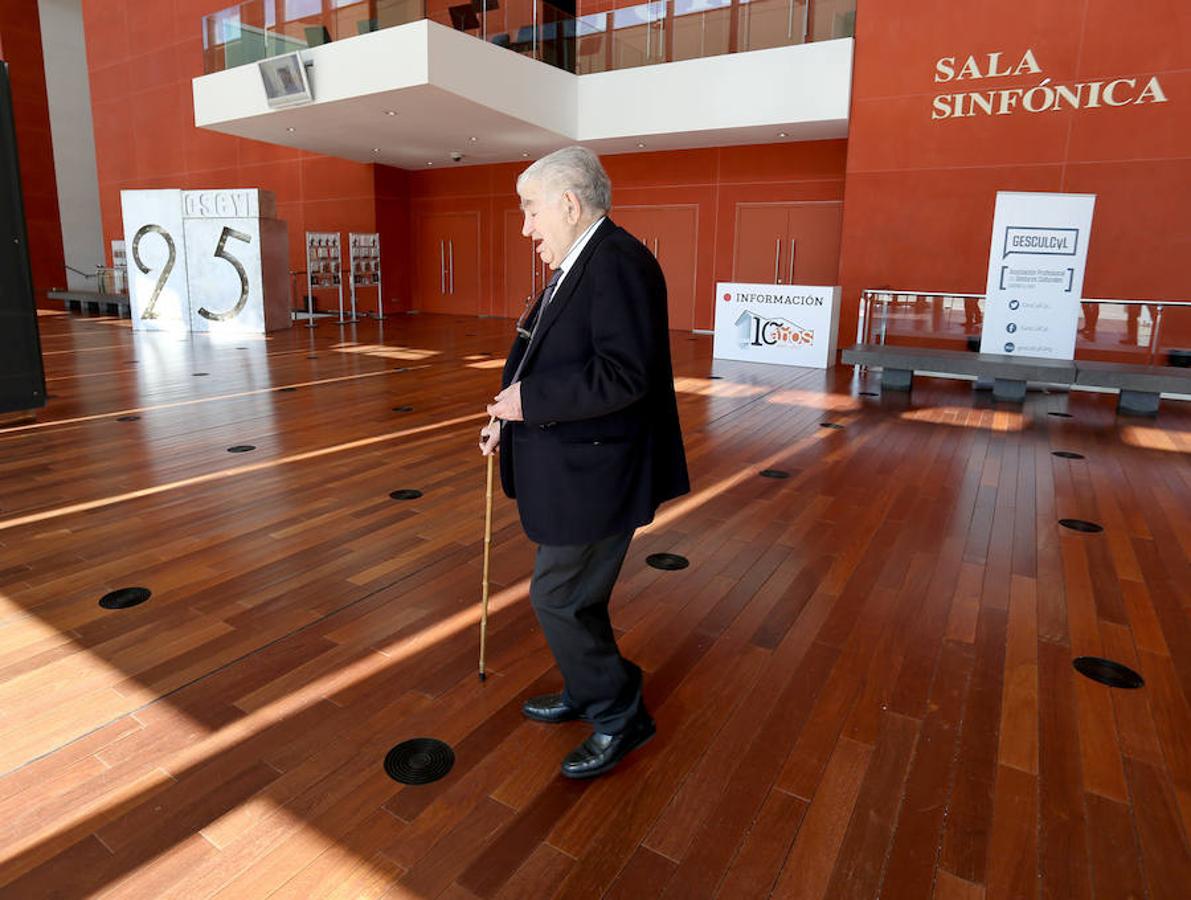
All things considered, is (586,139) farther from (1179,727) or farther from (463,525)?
(1179,727)

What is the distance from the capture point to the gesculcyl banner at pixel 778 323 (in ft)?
28.2

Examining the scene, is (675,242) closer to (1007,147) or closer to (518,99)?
(518,99)

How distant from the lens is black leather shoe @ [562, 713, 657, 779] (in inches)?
72.4

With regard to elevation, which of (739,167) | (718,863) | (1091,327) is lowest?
(718,863)

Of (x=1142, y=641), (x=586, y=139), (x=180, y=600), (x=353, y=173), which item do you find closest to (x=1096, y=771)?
(x=1142, y=641)

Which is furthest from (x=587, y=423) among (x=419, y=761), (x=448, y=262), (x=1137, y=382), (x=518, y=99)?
(x=448, y=262)

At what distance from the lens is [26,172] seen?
16.6m

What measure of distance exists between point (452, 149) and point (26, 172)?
1081cm

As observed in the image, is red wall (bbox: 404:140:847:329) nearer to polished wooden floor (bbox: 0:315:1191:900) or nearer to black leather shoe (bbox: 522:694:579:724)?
polished wooden floor (bbox: 0:315:1191:900)

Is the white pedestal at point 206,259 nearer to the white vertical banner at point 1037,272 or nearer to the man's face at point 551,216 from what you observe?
the white vertical banner at point 1037,272

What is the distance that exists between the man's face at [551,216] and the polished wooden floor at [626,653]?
127 cm

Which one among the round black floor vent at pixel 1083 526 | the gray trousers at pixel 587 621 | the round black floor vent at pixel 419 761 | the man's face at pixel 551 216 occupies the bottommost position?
the round black floor vent at pixel 419 761

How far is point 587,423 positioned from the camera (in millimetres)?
1665

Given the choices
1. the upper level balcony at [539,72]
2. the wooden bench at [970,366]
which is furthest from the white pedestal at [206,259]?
the wooden bench at [970,366]
